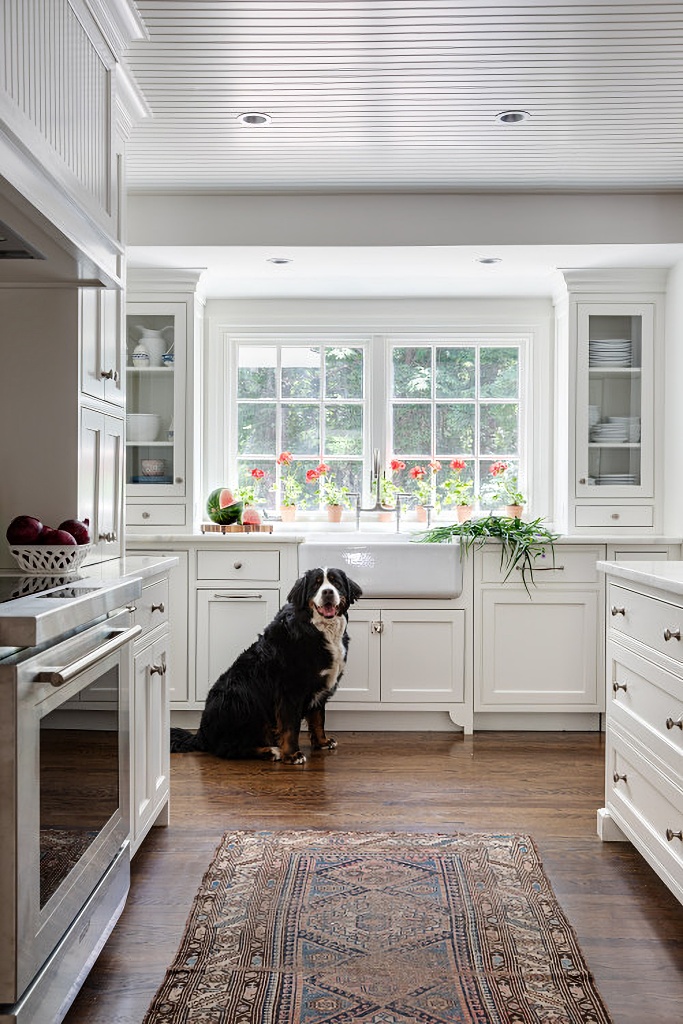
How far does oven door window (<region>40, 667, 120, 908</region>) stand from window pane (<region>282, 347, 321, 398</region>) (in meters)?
3.12

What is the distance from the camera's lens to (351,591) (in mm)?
3754

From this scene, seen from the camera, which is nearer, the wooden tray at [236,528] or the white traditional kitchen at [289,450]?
the white traditional kitchen at [289,450]

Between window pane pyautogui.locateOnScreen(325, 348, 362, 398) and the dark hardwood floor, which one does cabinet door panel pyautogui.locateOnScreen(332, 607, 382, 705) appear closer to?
the dark hardwood floor

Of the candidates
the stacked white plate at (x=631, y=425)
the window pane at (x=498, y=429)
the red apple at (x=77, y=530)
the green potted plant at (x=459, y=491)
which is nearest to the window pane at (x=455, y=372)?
the window pane at (x=498, y=429)

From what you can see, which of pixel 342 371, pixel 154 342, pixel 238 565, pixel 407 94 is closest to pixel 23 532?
pixel 407 94

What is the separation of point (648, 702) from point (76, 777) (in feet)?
4.91

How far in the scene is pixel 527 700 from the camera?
4.18 metres

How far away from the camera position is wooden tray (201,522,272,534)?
14.4 feet

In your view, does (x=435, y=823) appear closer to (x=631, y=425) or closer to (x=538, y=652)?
(x=538, y=652)

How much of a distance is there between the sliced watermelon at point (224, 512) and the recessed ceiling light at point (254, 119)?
1864 mm

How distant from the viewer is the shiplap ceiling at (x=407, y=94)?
2.48m

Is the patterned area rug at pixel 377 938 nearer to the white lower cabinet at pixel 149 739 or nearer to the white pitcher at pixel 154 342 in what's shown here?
the white lower cabinet at pixel 149 739

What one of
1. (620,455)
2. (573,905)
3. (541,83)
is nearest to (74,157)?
(541,83)

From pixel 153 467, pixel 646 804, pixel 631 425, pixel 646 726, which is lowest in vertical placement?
pixel 646 804
